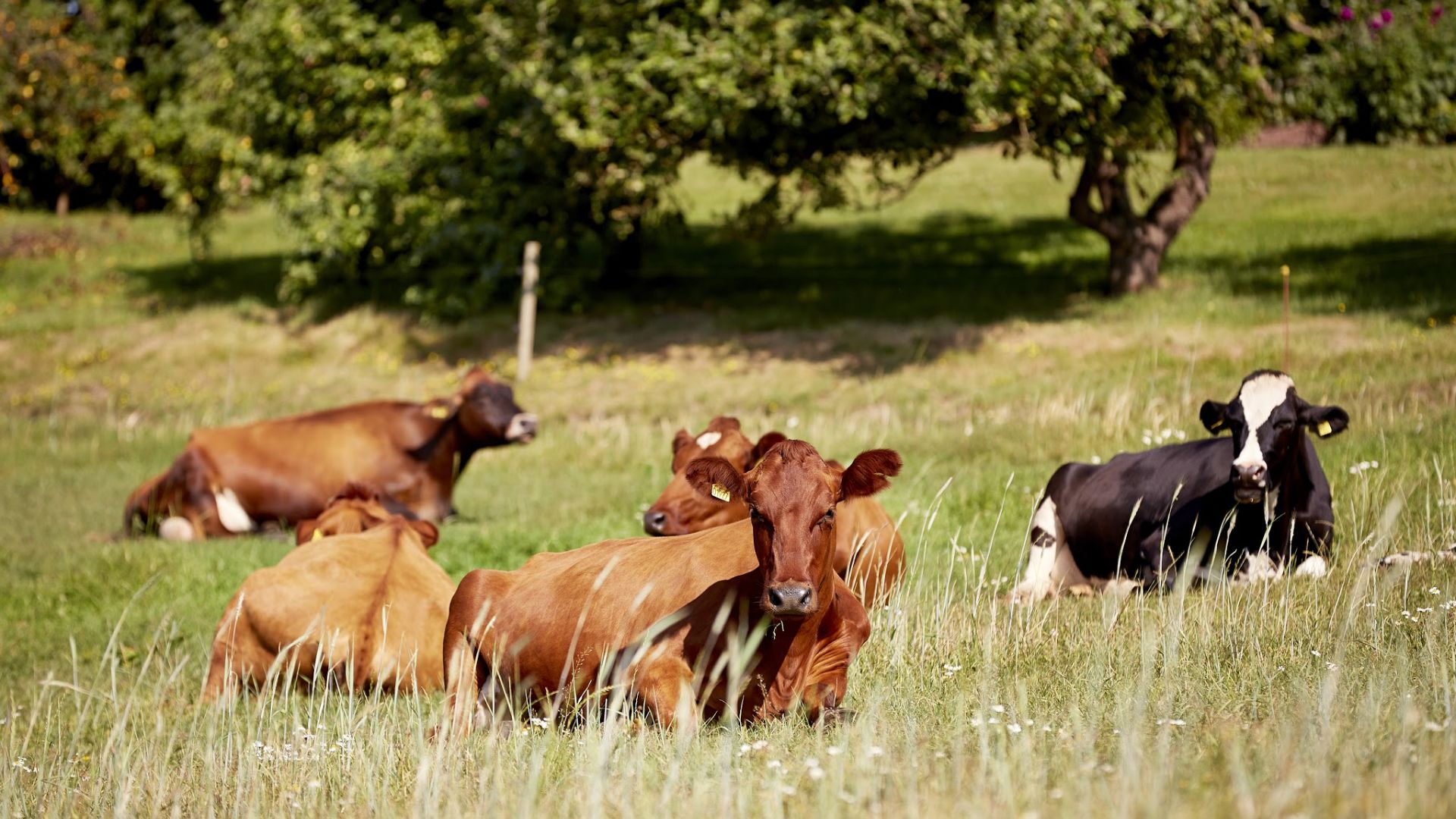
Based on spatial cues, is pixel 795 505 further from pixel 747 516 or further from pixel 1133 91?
pixel 1133 91

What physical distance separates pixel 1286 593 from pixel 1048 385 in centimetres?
1013

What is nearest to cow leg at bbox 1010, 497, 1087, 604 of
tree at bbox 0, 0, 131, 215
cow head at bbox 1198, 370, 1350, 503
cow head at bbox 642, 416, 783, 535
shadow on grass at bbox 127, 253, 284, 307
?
cow head at bbox 1198, 370, 1350, 503

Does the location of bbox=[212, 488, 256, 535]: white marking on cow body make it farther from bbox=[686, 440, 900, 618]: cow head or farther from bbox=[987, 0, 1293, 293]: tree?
bbox=[987, 0, 1293, 293]: tree

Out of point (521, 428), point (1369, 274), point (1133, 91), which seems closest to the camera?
point (521, 428)

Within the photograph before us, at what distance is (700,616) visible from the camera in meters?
6.06

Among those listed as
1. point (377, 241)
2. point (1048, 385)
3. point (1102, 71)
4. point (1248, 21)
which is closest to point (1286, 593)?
point (1048, 385)

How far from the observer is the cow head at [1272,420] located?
8664 mm

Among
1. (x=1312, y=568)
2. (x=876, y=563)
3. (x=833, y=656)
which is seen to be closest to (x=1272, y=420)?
(x=1312, y=568)

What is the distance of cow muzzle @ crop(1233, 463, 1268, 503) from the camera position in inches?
326

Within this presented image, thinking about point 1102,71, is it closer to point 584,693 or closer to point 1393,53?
point 1393,53

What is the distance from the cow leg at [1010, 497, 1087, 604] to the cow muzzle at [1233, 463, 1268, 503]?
143 cm

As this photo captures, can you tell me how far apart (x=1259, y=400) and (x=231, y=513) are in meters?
10.1

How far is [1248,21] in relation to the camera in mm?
20844

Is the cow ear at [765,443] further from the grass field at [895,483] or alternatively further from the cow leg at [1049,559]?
the cow leg at [1049,559]
